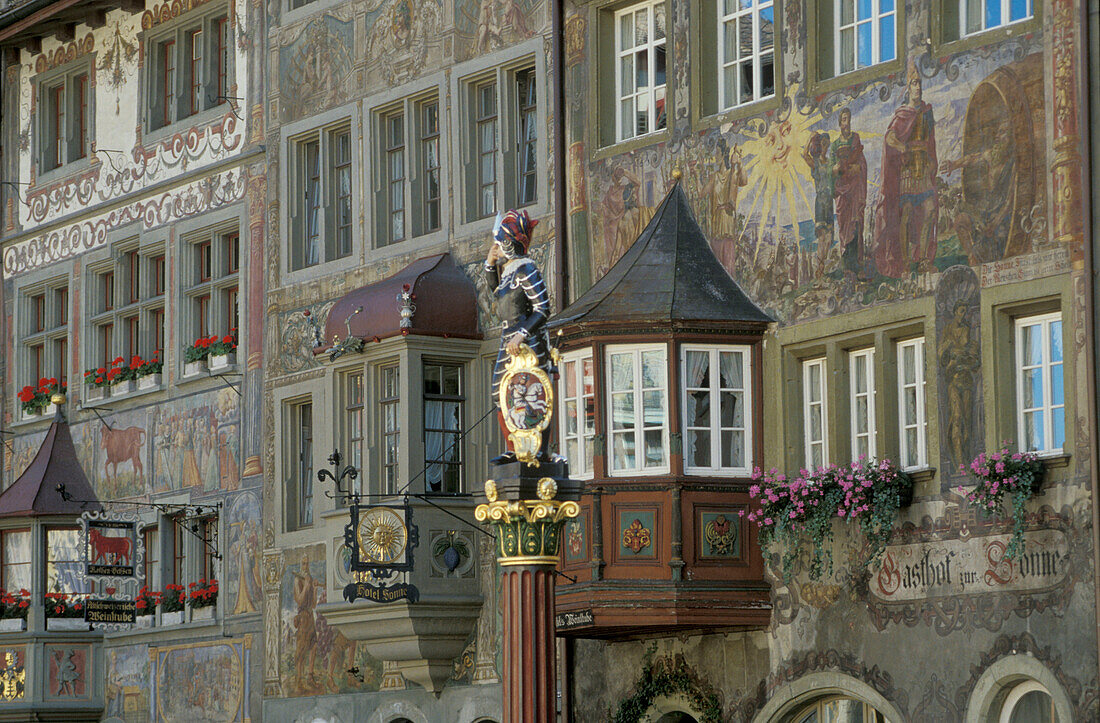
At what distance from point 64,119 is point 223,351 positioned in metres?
6.03

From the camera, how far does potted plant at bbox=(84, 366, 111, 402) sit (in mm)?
31031

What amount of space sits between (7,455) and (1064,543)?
740 inches

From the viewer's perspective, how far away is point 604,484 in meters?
21.2

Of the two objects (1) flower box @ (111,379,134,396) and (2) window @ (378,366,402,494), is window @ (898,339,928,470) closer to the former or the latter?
(2) window @ (378,366,402,494)

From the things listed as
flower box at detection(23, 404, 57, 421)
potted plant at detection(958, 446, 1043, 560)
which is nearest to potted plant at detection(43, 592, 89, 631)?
flower box at detection(23, 404, 57, 421)

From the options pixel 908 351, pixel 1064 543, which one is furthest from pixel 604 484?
pixel 1064 543

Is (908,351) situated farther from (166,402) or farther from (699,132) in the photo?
(166,402)

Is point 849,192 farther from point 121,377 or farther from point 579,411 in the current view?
point 121,377

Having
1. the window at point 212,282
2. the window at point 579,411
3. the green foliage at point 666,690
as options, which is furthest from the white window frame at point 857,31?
the window at point 212,282

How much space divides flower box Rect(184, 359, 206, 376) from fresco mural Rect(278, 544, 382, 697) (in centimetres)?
315

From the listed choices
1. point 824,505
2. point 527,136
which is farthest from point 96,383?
point 824,505

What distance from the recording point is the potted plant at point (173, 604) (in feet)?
95.3

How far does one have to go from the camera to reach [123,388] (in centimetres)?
3059

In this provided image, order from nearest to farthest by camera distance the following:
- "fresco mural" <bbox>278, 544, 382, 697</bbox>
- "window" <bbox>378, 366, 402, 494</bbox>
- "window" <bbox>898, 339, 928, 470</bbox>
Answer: "window" <bbox>898, 339, 928, 470</bbox> → "window" <bbox>378, 366, 402, 494</bbox> → "fresco mural" <bbox>278, 544, 382, 697</bbox>
